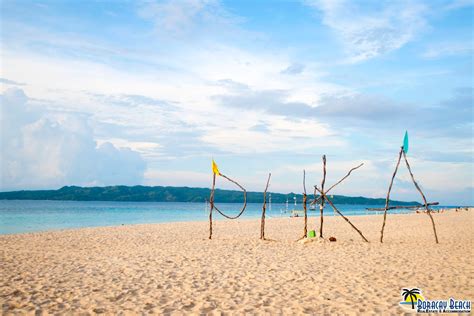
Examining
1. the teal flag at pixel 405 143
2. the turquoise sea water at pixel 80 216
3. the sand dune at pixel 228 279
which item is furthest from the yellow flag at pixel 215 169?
the turquoise sea water at pixel 80 216

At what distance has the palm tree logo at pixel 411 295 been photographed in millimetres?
5641

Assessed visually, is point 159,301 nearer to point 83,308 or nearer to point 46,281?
point 83,308

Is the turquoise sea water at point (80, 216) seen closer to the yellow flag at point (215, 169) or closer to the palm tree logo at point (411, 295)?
the yellow flag at point (215, 169)

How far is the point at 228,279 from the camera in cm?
702

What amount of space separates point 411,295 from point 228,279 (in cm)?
313

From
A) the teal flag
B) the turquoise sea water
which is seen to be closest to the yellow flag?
the teal flag

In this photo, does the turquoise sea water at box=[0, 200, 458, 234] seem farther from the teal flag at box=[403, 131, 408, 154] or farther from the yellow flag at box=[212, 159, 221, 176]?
the teal flag at box=[403, 131, 408, 154]

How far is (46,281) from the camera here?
22.2 ft

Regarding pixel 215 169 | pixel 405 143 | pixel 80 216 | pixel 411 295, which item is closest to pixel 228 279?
pixel 411 295

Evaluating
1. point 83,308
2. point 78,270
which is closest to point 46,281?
point 78,270

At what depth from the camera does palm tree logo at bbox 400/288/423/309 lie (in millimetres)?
5641

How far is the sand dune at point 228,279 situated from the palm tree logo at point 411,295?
0.12 m

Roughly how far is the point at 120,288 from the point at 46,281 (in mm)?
1561

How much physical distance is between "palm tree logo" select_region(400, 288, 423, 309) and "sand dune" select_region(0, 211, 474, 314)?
0.40 feet
